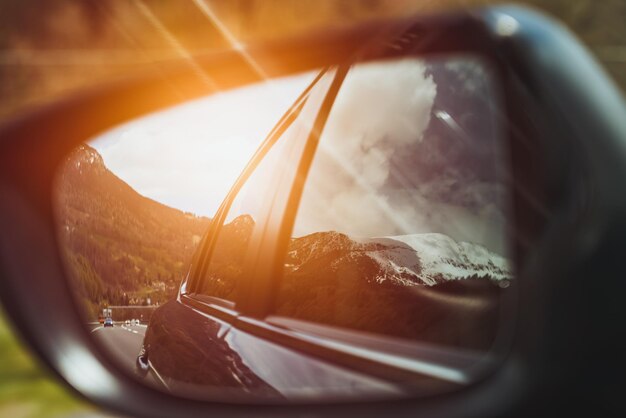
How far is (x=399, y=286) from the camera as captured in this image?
1625 millimetres

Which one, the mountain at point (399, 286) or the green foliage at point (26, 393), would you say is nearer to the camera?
the mountain at point (399, 286)

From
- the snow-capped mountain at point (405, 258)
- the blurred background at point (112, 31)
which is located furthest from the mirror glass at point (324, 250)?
the blurred background at point (112, 31)

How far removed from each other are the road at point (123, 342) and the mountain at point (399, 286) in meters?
0.54

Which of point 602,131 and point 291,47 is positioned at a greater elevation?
point 291,47

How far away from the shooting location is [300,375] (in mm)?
1532

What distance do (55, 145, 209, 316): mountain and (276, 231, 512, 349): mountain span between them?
466 mm

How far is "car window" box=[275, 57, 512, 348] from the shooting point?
1.32m

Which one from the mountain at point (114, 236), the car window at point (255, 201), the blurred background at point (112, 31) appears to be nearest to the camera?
the car window at point (255, 201)

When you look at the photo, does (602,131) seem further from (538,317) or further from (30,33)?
(30,33)

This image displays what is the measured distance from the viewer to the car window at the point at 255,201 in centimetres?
211

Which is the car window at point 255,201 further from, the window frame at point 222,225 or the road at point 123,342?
the road at point 123,342

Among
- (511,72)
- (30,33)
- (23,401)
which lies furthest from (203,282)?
(30,33)

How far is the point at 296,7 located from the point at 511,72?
76.5ft

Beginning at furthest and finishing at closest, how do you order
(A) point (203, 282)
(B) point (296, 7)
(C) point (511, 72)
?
(B) point (296, 7)
(A) point (203, 282)
(C) point (511, 72)
